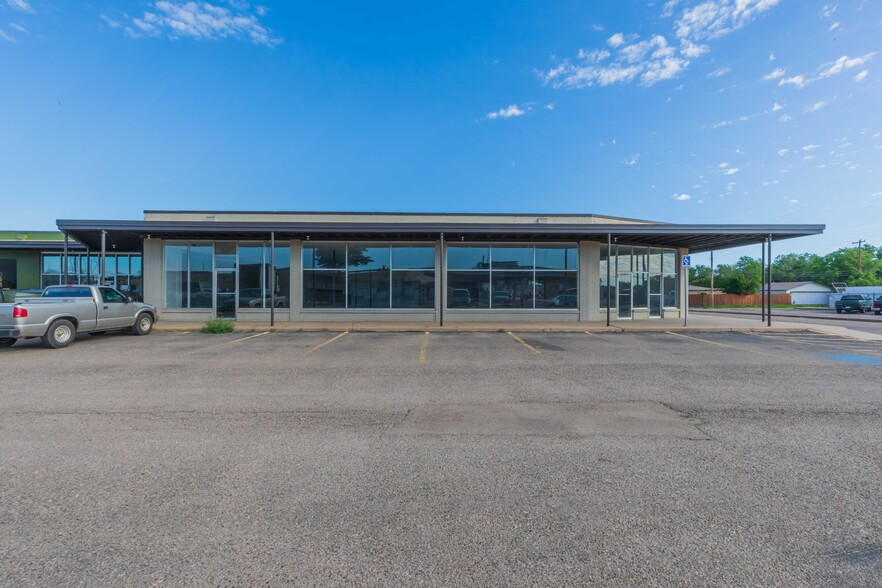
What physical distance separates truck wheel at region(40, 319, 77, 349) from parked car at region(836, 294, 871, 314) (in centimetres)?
5025

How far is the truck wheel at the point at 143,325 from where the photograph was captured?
538 inches

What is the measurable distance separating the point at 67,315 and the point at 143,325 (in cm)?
278

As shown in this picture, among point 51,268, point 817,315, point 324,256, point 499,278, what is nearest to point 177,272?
point 324,256

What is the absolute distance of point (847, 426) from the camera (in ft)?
16.1

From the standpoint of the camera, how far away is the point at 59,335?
10992 millimetres

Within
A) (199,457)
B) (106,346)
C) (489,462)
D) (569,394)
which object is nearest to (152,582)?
(199,457)

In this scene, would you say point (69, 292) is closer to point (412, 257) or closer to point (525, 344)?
point (412, 257)

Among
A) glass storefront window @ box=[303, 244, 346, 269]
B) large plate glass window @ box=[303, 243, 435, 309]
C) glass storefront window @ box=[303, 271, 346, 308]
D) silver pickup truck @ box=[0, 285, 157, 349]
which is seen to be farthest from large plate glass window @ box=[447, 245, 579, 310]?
silver pickup truck @ box=[0, 285, 157, 349]

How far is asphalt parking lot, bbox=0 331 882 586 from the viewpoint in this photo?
246cm

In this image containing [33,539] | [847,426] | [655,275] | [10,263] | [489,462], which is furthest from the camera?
[10,263]

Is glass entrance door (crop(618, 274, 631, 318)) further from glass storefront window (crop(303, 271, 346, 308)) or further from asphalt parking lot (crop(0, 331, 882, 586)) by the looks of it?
glass storefront window (crop(303, 271, 346, 308))

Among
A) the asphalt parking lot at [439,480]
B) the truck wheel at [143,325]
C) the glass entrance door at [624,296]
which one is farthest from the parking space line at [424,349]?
the glass entrance door at [624,296]

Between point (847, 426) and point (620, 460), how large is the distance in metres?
3.39

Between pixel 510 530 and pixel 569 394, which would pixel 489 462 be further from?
pixel 569 394
